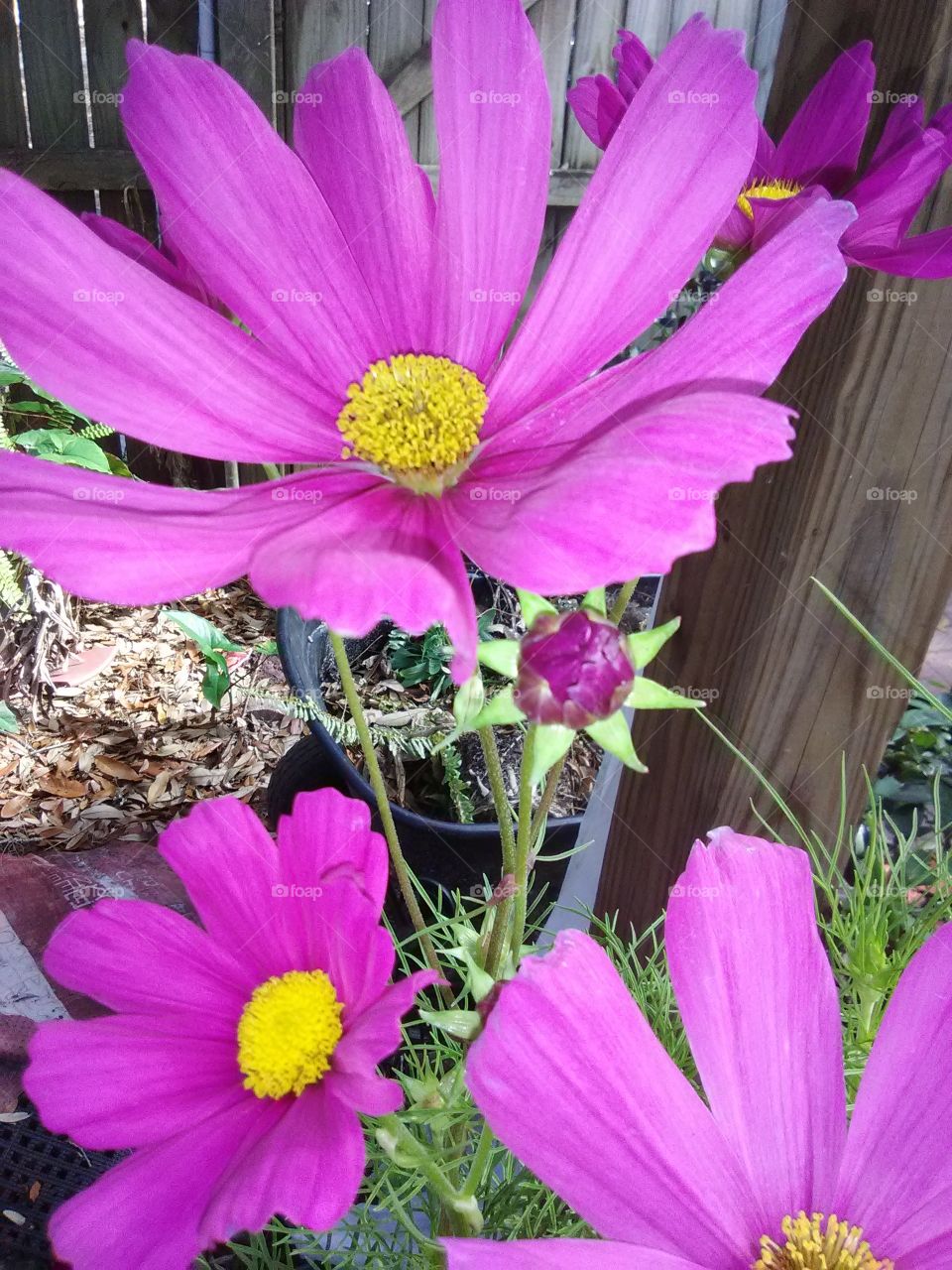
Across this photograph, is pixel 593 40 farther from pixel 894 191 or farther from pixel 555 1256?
pixel 555 1256

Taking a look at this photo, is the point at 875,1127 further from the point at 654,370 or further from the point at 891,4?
the point at 891,4

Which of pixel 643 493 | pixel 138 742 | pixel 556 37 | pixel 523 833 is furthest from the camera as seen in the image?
pixel 556 37

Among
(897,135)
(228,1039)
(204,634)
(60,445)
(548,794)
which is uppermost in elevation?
(897,135)

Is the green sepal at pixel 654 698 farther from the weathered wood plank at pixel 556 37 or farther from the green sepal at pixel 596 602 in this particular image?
the weathered wood plank at pixel 556 37

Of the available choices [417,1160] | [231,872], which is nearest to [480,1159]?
[417,1160]

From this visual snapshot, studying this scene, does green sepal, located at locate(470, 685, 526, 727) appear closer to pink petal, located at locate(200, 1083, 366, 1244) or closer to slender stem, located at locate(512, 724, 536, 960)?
slender stem, located at locate(512, 724, 536, 960)
